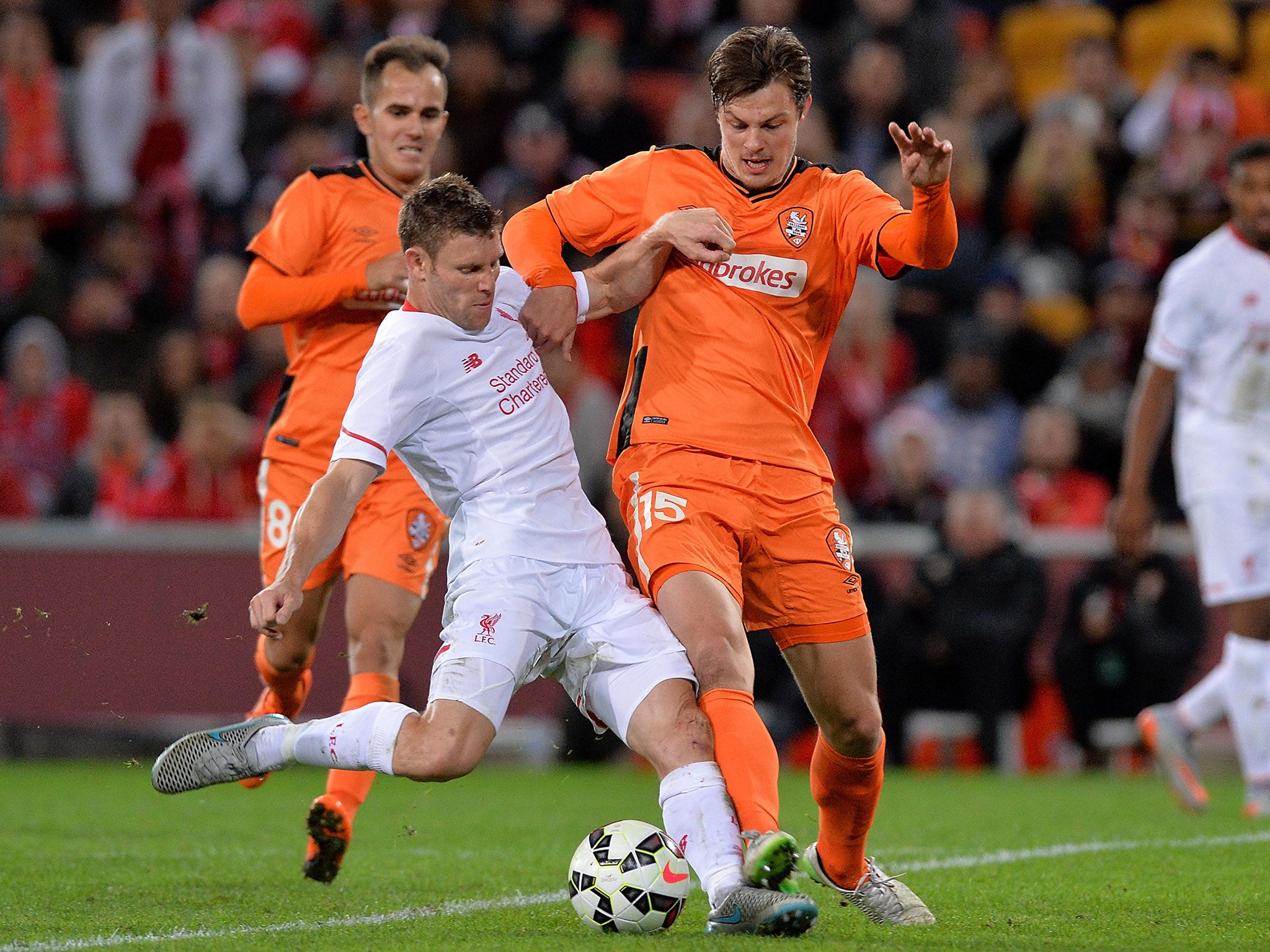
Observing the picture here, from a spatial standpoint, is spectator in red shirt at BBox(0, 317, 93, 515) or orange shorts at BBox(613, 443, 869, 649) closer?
orange shorts at BBox(613, 443, 869, 649)

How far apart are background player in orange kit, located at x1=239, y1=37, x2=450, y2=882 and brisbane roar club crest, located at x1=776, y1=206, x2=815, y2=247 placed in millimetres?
1521

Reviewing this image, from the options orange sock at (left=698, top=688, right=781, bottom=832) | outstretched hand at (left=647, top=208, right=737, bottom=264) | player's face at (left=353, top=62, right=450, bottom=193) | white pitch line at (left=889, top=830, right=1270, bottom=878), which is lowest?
white pitch line at (left=889, top=830, right=1270, bottom=878)

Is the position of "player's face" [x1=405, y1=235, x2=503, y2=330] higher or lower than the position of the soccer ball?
higher

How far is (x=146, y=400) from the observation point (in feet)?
42.5

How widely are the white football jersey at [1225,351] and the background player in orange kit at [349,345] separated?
11.8ft

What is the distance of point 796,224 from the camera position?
5406 millimetres

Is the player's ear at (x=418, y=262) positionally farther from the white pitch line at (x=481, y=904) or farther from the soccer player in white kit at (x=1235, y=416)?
the soccer player in white kit at (x=1235, y=416)

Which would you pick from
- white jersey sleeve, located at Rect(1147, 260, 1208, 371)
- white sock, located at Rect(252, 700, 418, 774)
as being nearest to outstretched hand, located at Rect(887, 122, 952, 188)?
white sock, located at Rect(252, 700, 418, 774)

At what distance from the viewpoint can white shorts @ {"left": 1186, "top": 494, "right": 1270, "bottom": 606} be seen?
803cm

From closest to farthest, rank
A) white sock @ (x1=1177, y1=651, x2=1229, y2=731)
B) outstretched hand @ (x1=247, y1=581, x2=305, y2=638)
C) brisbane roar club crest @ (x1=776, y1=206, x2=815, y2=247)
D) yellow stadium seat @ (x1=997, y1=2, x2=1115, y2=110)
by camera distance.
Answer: outstretched hand @ (x1=247, y1=581, x2=305, y2=638) → brisbane roar club crest @ (x1=776, y1=206, x2=815, y2=247) → white sock @ (x1=1177, y1=651, x2=1229, y2=731) → yellow stadium seat @ (x1=997, y1=2, x2=1115, y2=110)

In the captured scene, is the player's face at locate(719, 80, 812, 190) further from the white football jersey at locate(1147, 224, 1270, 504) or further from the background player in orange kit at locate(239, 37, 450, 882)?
the white football jersey at locate(1147, 224, 1270, 504)

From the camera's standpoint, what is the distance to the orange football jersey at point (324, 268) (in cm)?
648

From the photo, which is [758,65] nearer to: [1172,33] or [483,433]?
[483,433]

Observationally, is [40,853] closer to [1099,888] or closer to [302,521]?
[302,521]
